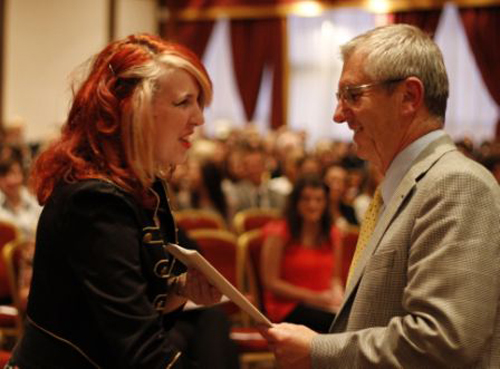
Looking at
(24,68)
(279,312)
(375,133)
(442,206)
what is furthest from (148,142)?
(24,68)

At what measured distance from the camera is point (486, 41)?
1289 cm

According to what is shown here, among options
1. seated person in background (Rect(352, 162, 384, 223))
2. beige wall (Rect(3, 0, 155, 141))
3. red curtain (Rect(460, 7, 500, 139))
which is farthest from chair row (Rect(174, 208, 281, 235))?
red curtain (Rect(460, 7, 500, 139))

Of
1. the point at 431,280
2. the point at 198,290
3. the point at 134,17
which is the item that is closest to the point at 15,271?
the point at 198,290

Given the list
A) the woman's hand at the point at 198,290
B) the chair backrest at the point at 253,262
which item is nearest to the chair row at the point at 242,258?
the chair backrest at the point at 253,262

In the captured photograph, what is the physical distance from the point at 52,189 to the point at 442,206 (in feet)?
2.82

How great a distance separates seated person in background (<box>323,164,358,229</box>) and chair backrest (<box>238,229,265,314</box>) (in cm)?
222

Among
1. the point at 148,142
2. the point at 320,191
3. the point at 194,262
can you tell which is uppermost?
the point at 148,142

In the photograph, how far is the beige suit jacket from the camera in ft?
5.28

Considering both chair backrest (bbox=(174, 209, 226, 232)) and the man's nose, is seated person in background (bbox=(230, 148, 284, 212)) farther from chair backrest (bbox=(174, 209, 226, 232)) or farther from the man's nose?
the man's nose

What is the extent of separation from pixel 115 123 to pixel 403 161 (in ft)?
2.18

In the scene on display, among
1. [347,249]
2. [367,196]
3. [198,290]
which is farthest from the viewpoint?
[367,196]

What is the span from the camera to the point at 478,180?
1.67 metres

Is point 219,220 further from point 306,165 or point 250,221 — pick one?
point 306,165

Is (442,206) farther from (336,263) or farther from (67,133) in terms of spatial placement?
(336,263)
